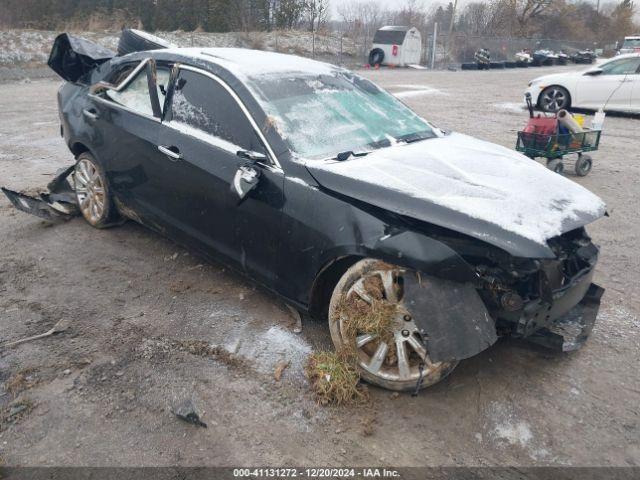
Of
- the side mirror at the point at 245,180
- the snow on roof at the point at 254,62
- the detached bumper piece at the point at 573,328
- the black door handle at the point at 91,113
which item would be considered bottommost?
the detached bumper piece at the point at 573,328

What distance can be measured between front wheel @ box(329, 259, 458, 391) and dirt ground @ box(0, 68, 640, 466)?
0.49 feet

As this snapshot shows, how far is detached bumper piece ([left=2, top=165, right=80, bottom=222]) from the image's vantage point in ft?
16.1

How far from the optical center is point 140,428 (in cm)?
265

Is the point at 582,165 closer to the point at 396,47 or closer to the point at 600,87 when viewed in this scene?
the point at 600,87

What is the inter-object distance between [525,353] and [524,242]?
1041 mm

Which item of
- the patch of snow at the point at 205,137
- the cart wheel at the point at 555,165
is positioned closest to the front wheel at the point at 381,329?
the patch of snow at the point at 205,137

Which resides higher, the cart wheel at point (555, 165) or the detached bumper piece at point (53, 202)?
the cart wheel at point (555, 165)

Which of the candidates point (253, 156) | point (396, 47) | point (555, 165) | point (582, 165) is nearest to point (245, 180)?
point (253, 156)

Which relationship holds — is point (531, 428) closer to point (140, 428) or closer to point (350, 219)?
point (350, 219)

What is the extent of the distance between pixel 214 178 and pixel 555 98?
11.5 m

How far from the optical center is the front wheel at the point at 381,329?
2.81 meters

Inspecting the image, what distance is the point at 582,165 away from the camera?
7328 millimetres

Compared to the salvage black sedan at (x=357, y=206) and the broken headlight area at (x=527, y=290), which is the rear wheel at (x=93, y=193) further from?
the broken headlight area at (x=527, y=290)

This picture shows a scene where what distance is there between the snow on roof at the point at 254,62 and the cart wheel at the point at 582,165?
453cm
